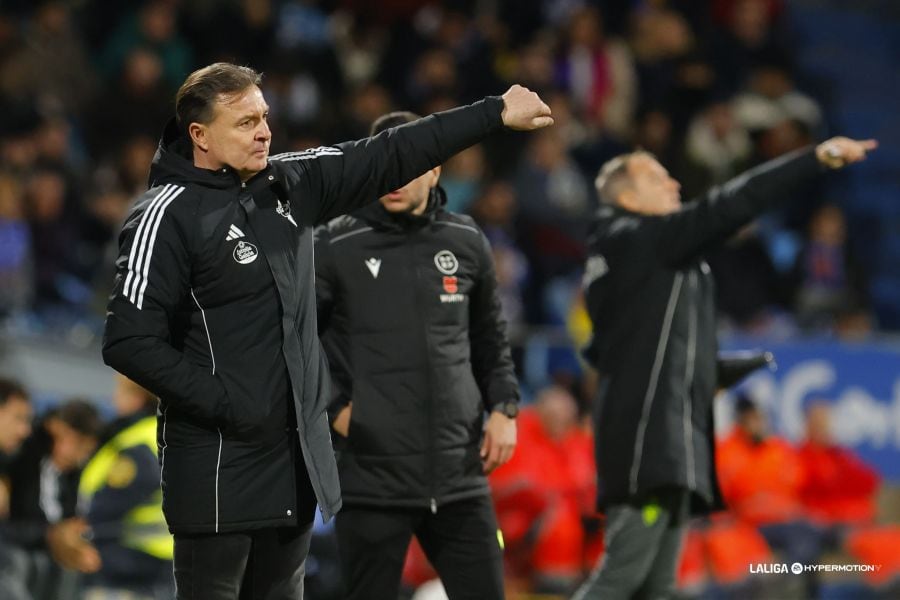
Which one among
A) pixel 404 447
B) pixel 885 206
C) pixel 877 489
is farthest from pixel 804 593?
pixel 885 206

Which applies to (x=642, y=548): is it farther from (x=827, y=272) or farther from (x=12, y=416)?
(x=827, y=272)

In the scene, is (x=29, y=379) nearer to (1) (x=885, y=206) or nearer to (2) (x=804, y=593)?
(2) (x=804, y=593)

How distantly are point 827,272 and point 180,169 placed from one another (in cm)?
865

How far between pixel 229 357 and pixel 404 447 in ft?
3.55

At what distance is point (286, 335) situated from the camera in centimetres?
412

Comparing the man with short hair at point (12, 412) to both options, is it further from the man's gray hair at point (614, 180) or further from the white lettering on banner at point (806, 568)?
the white lettering on banner at point (806, 568)

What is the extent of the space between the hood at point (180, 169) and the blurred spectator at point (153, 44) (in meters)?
8.25

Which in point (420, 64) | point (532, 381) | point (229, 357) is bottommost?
point (532, 381)

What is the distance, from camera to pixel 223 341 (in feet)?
13.4

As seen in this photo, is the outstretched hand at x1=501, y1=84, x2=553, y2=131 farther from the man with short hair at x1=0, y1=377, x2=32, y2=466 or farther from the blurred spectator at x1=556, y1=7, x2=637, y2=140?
the blurred spectator at x1=556, y1=7, x2=637, y2=140

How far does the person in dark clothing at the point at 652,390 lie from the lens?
18.1ft

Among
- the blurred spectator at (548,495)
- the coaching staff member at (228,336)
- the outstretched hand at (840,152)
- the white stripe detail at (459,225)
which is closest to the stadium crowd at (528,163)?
the blurred spectator at (548,495)

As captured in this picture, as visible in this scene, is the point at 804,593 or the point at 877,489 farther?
the point at 877,489

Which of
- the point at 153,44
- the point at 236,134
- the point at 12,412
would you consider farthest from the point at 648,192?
the point at 153,44
